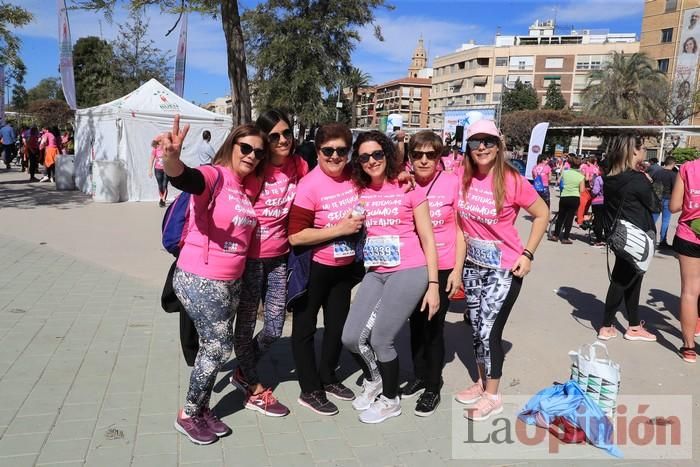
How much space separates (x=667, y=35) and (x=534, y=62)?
2743cm

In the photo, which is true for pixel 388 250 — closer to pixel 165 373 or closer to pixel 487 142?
pixel 487 142

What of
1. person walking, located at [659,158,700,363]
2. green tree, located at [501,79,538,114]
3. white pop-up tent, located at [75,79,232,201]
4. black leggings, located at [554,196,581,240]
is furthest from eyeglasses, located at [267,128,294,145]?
green tree, located at [501,79,538,114]

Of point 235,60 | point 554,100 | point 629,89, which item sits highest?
point 554,100

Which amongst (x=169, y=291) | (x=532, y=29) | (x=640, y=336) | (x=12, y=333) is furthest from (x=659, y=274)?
(x=532, y=29)

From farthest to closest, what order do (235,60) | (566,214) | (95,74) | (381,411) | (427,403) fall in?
(95,74)
(566,214)
(235,60)
(427,403)
(381,411)

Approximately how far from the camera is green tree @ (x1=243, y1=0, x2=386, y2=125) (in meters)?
21.1

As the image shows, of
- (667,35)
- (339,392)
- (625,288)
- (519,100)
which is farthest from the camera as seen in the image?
(519,100)

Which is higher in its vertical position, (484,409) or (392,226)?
(392,226)

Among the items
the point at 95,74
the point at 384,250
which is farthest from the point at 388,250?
the point at 95,74

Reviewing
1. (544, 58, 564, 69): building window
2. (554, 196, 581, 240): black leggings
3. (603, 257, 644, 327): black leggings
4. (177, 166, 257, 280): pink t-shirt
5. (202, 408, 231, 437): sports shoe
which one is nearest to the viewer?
(177, 166, 257, 280): pink t-shirt

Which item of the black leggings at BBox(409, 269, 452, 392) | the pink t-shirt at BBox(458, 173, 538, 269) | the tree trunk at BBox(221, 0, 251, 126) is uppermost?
the tree trunk at BBox(221, 0, 251, 126)

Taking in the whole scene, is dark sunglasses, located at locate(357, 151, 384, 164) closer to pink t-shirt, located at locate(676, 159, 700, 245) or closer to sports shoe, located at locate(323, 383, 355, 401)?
sports shoe, located at locate(323, 383, 355, 401)

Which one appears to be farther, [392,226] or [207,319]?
[392,226]

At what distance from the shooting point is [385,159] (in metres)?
3.08
